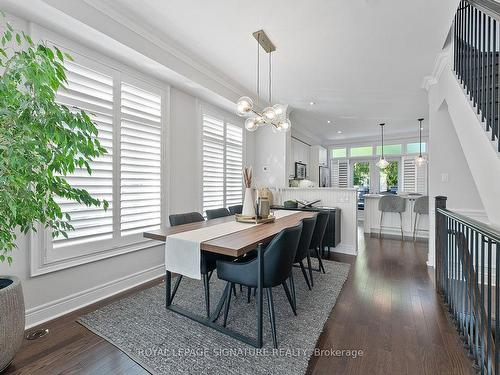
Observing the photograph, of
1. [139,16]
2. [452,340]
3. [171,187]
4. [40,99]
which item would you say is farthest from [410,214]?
[40,99]

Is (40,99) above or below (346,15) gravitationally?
below

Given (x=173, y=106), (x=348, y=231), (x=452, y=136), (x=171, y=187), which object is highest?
(x=173, y=106)

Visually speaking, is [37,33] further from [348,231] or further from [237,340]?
[348,231]

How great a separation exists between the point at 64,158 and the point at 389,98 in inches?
206

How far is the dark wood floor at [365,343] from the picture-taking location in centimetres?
162

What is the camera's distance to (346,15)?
7.75ft

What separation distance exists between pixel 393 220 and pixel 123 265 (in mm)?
5665

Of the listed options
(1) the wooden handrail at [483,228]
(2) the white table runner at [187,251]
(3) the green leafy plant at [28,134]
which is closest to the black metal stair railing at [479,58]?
(1) the wooden handrail at [483,228]

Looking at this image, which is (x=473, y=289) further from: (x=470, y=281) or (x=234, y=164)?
(x=234, y=164)

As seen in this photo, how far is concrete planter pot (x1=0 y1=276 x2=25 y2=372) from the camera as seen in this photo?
59.4 inches

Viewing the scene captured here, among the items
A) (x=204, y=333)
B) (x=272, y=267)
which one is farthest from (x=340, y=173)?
(x=204, y=333)

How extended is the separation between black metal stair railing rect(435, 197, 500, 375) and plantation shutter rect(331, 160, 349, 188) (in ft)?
20.3

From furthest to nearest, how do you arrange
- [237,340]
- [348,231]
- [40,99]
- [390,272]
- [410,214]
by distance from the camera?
[410,214] < [348,231] < [390,272] < [237,340] < [40,99]

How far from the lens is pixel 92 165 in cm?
249
